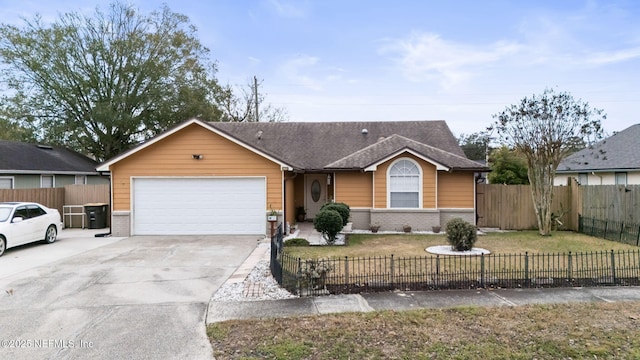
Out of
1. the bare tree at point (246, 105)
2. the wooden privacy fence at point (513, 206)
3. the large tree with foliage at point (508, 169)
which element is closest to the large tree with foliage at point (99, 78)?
the bare tree at point (246, 105)

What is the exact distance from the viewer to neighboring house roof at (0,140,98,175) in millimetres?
18680

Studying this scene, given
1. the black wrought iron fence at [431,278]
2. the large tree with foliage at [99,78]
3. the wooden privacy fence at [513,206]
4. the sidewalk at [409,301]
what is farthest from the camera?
the large tree with foliage at [99,78]

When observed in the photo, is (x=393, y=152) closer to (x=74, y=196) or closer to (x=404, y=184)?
(x=404, y=184)

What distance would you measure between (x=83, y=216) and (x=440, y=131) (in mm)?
18114

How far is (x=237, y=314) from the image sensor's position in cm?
614

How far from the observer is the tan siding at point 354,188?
16016mm

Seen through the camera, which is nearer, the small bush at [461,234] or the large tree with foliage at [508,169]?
the small bush at [461,234]

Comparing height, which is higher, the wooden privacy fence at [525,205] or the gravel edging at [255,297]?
the wooden privacy fence at [525,205]

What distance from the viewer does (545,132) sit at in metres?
14.0

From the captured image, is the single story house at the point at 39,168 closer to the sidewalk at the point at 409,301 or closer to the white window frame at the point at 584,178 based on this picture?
the sidewalk at the point at 409,301

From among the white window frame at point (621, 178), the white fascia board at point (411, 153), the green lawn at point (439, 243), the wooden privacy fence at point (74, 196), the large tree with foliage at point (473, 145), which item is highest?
the large tree with foliage at point (473, 145)

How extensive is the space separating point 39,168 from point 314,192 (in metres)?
14.3

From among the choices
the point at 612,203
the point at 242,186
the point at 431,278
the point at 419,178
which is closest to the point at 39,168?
the point at 242,186

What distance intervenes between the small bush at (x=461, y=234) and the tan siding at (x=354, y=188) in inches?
213
